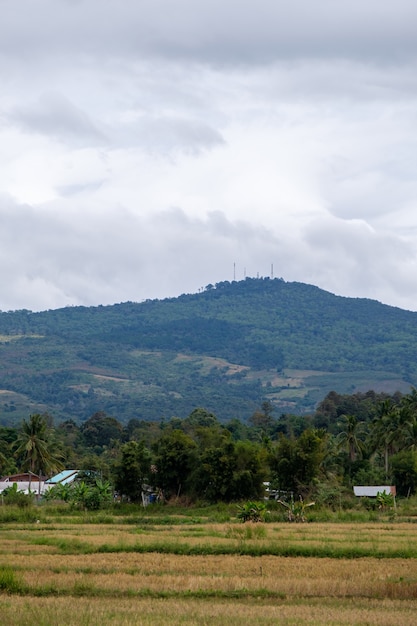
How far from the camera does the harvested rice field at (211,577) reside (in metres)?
21.8

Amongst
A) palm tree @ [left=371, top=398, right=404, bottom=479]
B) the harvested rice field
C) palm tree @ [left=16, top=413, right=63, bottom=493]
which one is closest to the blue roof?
palm tree @ [left=16, top=413, right=63, bottom=493]

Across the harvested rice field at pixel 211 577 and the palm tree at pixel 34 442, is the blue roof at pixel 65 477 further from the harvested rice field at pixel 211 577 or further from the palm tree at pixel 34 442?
the harvested rice field at pixel 211 577

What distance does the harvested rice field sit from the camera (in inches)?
860

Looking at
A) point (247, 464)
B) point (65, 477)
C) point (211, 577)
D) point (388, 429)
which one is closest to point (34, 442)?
point (247, 464)

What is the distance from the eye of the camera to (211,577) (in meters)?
→ 28.2

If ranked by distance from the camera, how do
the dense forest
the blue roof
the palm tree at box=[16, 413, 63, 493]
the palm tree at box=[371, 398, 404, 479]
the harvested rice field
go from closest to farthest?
the harvested rice field, the dense forest, the palm tree at box=[16, 413, 63, 493], the palm tree at box=[371, 398, 404, 479], the blue roof

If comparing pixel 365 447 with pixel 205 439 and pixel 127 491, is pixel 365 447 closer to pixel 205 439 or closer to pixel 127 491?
pixel 205 439

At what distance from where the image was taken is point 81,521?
5472cm

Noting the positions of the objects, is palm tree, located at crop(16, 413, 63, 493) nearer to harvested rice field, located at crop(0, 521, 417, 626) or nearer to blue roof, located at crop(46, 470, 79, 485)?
blue roof, located at crop(46, 470, 79, 485)

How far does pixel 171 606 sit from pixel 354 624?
16.1 ft

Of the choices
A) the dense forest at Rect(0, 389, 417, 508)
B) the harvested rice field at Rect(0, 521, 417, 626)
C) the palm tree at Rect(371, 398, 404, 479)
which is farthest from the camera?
the palm tree at Rect(371, 398, 404, 479)

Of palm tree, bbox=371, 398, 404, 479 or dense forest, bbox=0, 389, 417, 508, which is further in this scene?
palm tree, bbox=371, 398, 404, 479

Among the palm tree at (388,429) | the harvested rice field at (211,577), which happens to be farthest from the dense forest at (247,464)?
the harvested rice field at (211,577)

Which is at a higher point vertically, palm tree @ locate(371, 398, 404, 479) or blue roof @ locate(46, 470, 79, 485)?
palm tree @ locate(371, 398, 404, 479)
